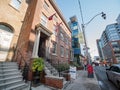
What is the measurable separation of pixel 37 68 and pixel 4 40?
4404 millimetres

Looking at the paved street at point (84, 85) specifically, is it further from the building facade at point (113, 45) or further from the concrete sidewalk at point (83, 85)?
the building facade at point (113, 45)

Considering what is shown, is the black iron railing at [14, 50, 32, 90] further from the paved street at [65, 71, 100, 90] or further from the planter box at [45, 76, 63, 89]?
the paved street at [65, 71, 100, 90]

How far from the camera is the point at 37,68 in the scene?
5.90 meters

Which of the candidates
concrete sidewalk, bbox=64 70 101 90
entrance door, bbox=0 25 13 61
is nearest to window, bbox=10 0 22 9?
entrance door, bbox=0 25 13 61

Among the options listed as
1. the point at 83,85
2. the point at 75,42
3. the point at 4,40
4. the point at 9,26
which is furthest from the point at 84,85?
the point at 75,42

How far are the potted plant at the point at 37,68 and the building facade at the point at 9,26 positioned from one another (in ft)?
10.6

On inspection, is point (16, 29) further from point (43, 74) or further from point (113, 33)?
point (113, 33)

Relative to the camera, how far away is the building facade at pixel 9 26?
25.2 ft

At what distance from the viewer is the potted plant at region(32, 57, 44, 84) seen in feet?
19.2

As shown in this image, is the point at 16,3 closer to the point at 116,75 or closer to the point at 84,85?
the point at 84,85

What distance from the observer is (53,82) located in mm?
6047

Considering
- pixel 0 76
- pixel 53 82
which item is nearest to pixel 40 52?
pixel 53 82

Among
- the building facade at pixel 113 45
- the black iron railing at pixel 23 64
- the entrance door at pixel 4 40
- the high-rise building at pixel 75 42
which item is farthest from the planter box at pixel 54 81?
the building facade at pixel 113 45

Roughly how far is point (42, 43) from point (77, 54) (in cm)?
1898
